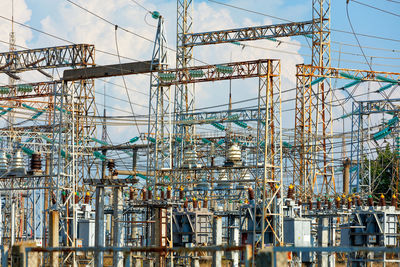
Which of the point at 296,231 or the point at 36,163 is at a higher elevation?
the point at 36,163

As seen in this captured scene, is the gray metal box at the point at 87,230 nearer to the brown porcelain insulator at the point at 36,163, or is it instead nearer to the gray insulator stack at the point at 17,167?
the brown porcelain insulator at the point at 36,163

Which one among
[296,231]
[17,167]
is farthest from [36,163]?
[296,231]

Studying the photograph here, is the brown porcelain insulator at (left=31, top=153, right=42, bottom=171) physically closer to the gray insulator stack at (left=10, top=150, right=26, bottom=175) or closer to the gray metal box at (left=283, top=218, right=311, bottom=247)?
the gray insulator stack at (left=10, top=150, right=26, bottom=175)

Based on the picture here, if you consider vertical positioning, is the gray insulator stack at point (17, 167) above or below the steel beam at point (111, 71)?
A: below

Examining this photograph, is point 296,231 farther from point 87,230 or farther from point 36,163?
point 36,163

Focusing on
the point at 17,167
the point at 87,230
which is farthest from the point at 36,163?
the point at 87,230

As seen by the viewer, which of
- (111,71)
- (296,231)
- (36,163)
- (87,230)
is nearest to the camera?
(296,231)

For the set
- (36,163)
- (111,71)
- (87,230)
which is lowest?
(87,230)

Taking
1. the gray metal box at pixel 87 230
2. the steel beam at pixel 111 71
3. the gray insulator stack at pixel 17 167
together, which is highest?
the steel beam at pixel 111 71

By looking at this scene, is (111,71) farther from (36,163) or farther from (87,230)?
(87,230)

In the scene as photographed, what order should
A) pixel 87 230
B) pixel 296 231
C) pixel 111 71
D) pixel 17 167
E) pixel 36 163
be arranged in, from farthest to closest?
1. pixel 87 230
2. pixel 36 163
3. pixel 17 167
4. pixel 111 71
5. pixel 296 231

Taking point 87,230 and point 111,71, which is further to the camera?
point 87,230

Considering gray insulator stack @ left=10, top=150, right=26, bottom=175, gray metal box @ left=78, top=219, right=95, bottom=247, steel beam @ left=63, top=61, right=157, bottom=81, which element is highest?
steel beam @ left=63, top=61, right=157, bottom=81

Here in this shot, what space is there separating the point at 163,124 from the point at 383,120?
10797 millimetres
